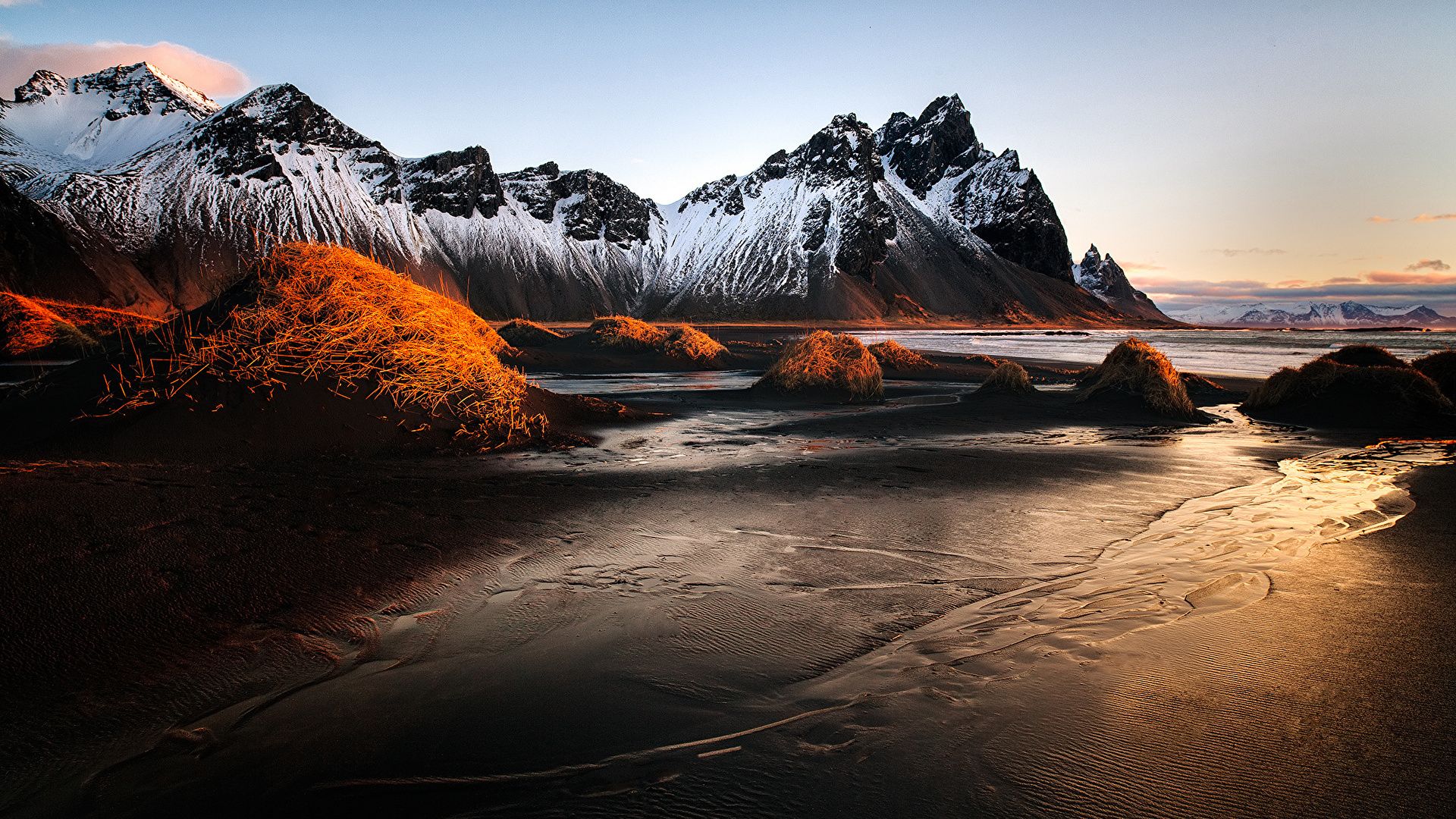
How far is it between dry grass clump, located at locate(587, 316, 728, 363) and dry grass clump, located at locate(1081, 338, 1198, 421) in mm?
14895

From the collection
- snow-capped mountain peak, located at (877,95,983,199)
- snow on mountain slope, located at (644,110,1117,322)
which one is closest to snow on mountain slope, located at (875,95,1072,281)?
snow-capped mountain peak, located at (877,95,983,199)

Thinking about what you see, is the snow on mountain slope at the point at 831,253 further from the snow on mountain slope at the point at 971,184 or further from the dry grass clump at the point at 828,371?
the dry grass clump at the point at 828,371

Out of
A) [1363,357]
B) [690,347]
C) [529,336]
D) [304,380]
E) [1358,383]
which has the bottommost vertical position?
[1358,383]

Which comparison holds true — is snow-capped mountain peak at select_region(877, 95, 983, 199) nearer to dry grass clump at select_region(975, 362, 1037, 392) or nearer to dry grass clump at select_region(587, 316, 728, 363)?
dry grass clump at select_region(587, 316, 728, 363)

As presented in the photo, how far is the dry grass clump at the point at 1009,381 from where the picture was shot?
52.8ft

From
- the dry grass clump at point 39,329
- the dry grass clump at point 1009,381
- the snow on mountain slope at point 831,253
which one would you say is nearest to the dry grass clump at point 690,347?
the dry grass clump at point 1009,381

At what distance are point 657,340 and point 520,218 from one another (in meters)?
107

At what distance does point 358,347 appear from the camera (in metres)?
8.66

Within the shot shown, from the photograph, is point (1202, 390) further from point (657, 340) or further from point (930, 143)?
point (930, 143)

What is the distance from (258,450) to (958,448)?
325 inches

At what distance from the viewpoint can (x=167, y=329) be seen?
8438mm

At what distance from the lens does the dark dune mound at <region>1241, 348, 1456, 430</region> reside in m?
12.4

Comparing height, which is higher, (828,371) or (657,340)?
(657,340)

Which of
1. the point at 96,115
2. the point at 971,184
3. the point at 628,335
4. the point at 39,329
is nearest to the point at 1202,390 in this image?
the point at 628,335
